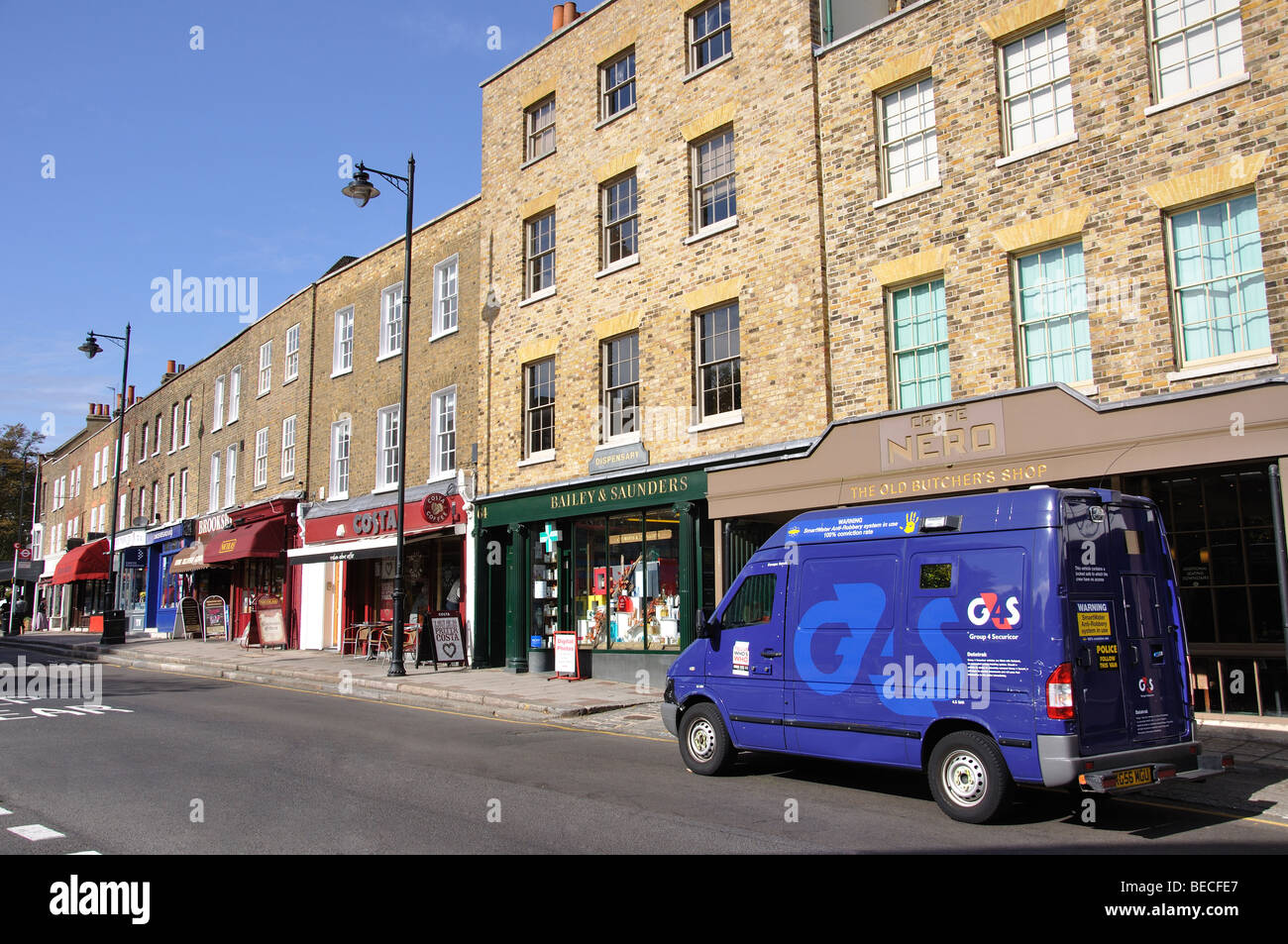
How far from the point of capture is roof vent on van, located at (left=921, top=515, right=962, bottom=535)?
25.5ft

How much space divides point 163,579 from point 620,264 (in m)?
29.1

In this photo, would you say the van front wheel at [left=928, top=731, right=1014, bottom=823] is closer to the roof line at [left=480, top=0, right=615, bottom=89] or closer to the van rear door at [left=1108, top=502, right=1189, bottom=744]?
the van rear door at [left=1108, top=502, right=1189, bottom=744]

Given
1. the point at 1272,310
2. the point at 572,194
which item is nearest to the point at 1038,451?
the point at 1272,310

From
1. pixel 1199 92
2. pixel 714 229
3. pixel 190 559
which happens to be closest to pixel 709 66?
pixel 714 229

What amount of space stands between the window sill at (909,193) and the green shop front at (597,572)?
508cm

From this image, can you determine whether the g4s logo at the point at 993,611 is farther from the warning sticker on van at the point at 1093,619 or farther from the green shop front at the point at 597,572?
the green shop front at the point at 597,572

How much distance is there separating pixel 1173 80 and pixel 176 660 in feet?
81.7

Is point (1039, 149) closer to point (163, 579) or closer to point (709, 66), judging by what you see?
point (709, 66)

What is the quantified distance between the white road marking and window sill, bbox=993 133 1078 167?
12.8 metres

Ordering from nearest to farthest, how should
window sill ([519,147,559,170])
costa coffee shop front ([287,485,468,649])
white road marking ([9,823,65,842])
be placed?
white road marking ([9,823,65,842]), window sill ([519,147,559,170]), costa coffee shop front ([287,485,468,649])

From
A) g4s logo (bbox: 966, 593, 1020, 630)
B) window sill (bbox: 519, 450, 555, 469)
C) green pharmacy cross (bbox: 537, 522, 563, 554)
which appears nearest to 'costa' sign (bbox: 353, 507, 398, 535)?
window sill (bbox: 519, 450, 555, 469)

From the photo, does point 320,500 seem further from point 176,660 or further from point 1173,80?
point 1173,80

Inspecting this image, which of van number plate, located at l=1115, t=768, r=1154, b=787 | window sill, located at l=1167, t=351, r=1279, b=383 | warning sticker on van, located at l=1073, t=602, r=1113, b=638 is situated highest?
window sill, located at l=1167, t=351, r=1279, b=383

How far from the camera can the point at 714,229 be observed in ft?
55.2
